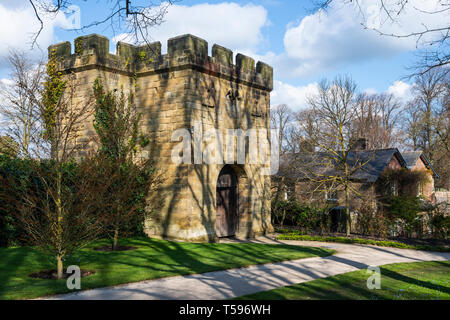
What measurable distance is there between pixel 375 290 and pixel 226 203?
962 cm

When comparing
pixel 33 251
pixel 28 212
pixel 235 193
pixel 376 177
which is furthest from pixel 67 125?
pixel 376 177

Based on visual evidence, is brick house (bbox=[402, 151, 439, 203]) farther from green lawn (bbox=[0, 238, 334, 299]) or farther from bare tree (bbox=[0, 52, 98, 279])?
bare tree (bbox=[0, 52, 98, 279])

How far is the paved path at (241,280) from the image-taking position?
7.23 metres

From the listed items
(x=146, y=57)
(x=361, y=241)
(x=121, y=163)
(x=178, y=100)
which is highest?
(x=146, y=57)

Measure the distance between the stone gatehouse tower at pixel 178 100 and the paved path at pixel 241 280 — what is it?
4.55 meters

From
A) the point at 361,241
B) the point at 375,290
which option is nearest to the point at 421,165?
the point at 361,241

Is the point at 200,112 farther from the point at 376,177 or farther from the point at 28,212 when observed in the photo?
the point at 376,177

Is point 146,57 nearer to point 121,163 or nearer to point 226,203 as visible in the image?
point 121,163

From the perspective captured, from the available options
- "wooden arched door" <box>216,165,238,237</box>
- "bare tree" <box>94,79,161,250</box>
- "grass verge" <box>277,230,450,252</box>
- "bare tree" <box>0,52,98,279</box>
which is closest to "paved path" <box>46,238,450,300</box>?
"bare tree" <box>0,52,98,279</box>

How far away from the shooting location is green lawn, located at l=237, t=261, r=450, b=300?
7.24 meters

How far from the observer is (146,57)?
1527 centimetres

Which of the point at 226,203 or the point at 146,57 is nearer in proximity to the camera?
the point at 146,57

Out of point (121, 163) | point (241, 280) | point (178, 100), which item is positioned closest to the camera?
point (241, 280)

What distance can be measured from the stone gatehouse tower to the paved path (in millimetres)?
4549
